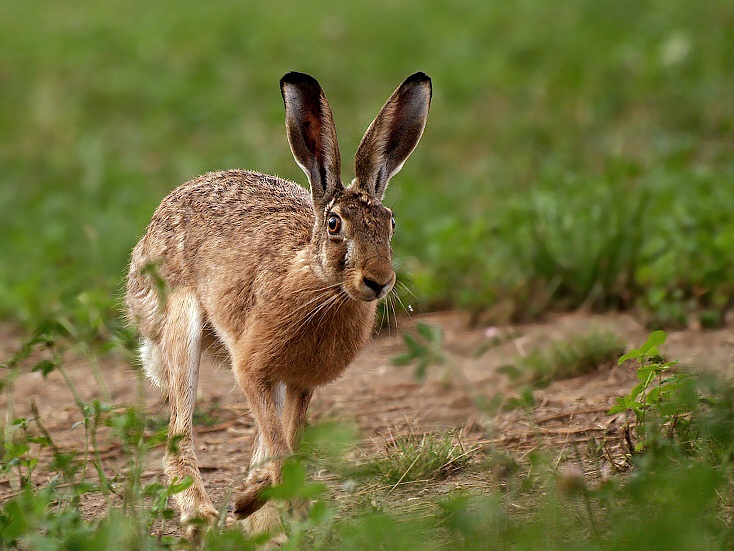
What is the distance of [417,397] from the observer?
20.2 feet

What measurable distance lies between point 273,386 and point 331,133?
1.06 meters

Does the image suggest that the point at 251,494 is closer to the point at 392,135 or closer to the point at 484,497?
the point at 484,497

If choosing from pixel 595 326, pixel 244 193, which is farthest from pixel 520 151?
pixel 244 193

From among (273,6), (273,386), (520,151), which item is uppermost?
(273,6)

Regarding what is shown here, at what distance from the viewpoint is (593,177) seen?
8664mm

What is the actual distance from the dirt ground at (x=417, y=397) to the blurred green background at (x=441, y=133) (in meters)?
0.35

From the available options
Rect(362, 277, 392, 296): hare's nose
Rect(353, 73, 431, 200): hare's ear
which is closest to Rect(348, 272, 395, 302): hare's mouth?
Rect(362, 277, 392, 296): hare's nose

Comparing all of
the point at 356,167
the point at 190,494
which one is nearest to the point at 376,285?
the point at 356,167

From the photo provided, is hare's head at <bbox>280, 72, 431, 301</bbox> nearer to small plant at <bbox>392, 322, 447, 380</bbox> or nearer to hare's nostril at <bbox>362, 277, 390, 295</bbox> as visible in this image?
hare's nostril at <bbox>362, 277, 390, 295</bbox>

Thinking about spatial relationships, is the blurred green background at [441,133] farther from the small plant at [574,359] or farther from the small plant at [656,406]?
the small plant at [656,406]

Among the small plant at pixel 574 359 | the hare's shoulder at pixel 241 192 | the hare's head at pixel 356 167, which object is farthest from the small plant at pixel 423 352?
the small plant at pixel 574 359

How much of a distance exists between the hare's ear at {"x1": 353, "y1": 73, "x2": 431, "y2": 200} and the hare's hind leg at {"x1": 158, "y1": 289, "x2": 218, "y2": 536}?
1024mm

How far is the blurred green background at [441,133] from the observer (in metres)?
7.07

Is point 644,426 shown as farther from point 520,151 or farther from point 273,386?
point 520,151
